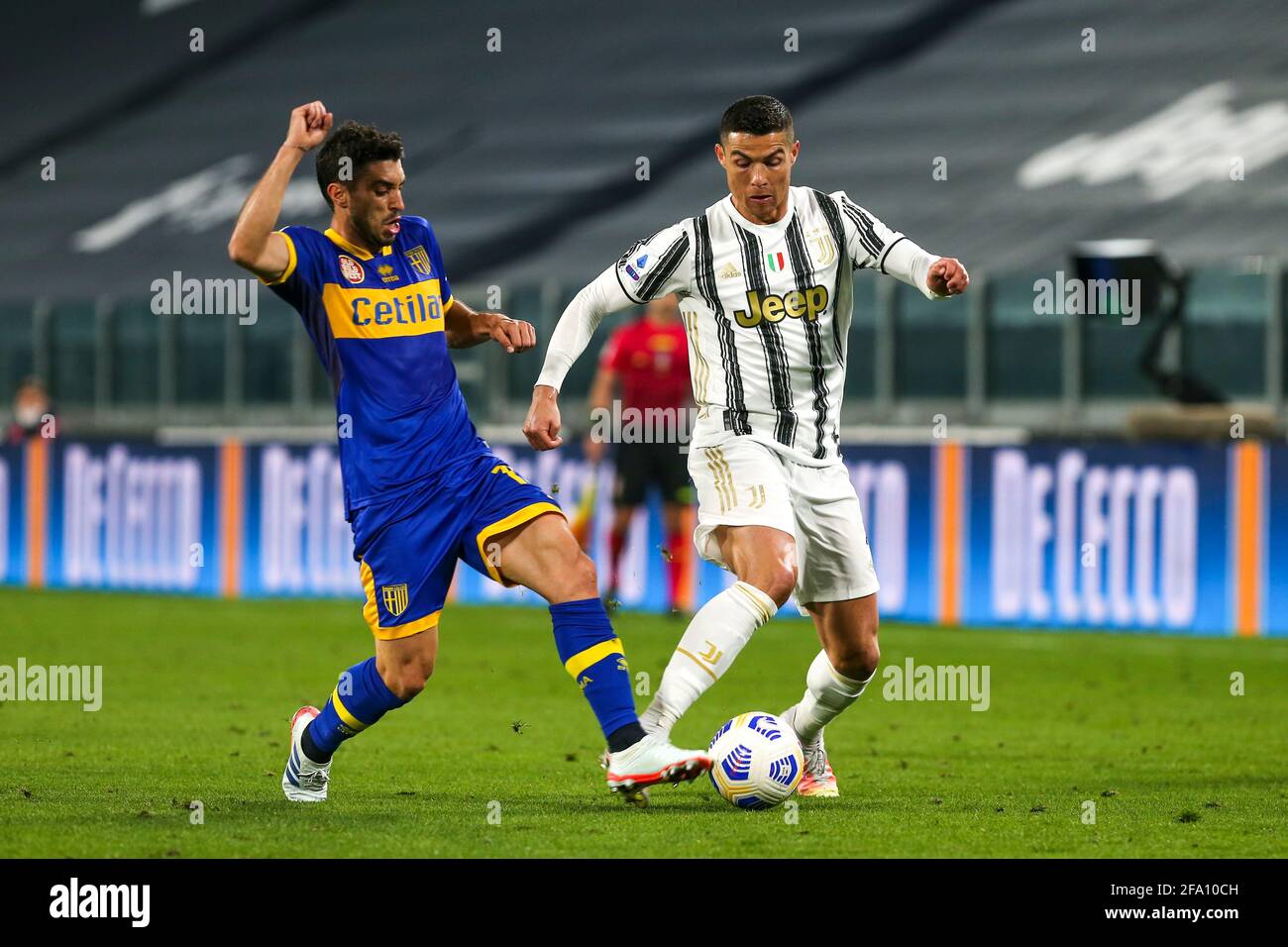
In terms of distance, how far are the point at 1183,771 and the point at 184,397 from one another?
15255mm

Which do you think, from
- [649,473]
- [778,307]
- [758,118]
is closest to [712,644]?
[778,307]

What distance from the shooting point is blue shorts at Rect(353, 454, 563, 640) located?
610cm

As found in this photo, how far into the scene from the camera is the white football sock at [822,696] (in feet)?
21.6

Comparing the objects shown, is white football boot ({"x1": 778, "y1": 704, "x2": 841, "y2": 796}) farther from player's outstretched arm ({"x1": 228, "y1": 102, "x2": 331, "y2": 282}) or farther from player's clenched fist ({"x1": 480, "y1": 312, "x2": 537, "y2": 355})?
player's outstretched arm ({"x1": 228, "y1": 102, "x2": 331, "y2": 282})

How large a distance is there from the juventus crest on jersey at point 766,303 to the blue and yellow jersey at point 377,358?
25.6 inches

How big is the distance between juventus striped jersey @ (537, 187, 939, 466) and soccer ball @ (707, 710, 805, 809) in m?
0.84

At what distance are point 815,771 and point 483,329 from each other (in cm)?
171

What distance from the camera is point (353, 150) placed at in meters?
6.02

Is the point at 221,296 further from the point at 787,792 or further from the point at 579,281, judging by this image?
the point at 787,792

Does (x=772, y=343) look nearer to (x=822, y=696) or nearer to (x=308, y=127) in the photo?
(x=822, y=696)

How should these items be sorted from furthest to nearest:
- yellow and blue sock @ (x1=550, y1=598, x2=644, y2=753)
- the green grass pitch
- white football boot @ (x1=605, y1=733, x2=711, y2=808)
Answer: yellow and blue sock @ (x1=550, y1=598, x2=644, y2=753)
white football boot @ (x1=605, y1=733, x2=711, y2=808)
the green grass pitch

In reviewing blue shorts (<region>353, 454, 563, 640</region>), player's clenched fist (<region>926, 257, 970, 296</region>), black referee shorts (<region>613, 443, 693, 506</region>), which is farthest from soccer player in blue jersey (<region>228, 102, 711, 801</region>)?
black referee shorts (<region>613, 443, 693, 506</region>)

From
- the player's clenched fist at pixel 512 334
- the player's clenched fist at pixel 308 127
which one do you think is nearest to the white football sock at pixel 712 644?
the player's clenched fist at pixel 512 334

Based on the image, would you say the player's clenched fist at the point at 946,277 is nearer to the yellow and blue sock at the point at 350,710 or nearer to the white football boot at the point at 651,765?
the white football boot at the point at 651,765
